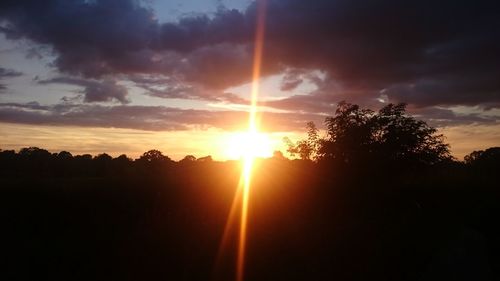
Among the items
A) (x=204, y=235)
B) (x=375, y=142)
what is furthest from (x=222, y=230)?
(x=375, y=142)

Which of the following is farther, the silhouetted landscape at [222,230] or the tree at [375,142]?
the tree at [375,142]

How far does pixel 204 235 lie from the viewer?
1230 centimetres

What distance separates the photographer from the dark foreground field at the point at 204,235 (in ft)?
35.5

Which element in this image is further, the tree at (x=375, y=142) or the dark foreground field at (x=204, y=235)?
the tree at (x=375, y=142)

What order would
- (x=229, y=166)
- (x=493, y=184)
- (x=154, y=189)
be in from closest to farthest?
(x=154, y=189) < (x=229, y=166) < (x=493, y=184)

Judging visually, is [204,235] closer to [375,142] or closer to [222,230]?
[222,230]

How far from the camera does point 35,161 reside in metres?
30.8

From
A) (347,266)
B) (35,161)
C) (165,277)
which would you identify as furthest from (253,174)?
(35,161)

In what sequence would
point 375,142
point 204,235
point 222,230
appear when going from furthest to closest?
point 375,142, point 222,230, point 204,235

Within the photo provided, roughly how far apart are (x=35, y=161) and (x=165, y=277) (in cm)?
Result: 2318

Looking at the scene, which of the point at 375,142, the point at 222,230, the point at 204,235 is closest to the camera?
the point at 204,235

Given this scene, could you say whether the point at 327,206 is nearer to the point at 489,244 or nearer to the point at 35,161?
the point at 489,244

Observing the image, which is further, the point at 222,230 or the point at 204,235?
the point at 222,230

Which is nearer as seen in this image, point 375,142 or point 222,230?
point 222,230
